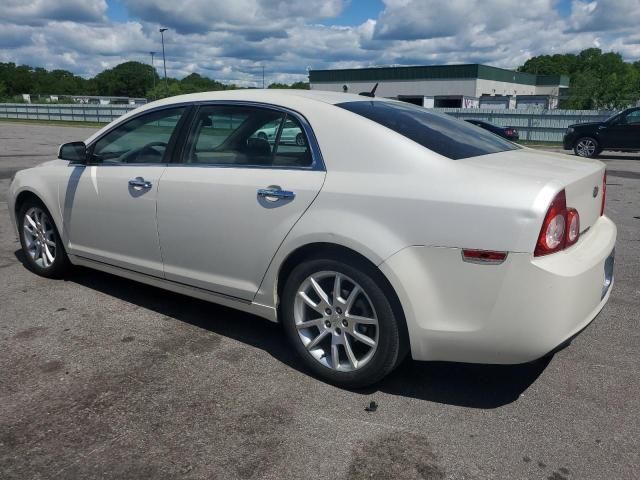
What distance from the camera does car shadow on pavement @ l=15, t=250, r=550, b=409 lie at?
313 cm

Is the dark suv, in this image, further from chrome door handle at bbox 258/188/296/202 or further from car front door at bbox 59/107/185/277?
chrome door handle at bbox 258/188/296/202

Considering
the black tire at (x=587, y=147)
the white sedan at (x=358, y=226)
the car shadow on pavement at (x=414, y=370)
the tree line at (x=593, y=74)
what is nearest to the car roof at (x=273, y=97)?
the white sedan at (x=358, y=226)

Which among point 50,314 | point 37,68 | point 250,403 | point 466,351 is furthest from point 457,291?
point 37,68

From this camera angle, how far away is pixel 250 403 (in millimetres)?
3010

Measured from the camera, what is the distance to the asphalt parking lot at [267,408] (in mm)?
2508

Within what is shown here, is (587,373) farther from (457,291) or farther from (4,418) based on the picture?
(4,418)

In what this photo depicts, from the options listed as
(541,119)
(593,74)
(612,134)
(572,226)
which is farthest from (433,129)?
(593,74)

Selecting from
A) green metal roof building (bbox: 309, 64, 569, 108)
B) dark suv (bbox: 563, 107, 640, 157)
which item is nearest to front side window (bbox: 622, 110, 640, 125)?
dark suv (bbox: 563, 107, 640, 157)

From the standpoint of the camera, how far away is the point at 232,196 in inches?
134

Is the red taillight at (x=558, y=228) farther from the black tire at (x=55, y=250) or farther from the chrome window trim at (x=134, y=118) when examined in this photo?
the black tire at (x=55, y=250)

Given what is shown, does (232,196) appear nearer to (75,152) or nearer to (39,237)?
(75,152)

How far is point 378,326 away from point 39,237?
3491 millimetres

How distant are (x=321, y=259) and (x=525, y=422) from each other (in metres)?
1.34

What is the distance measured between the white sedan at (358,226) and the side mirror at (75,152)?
0.02 meters
